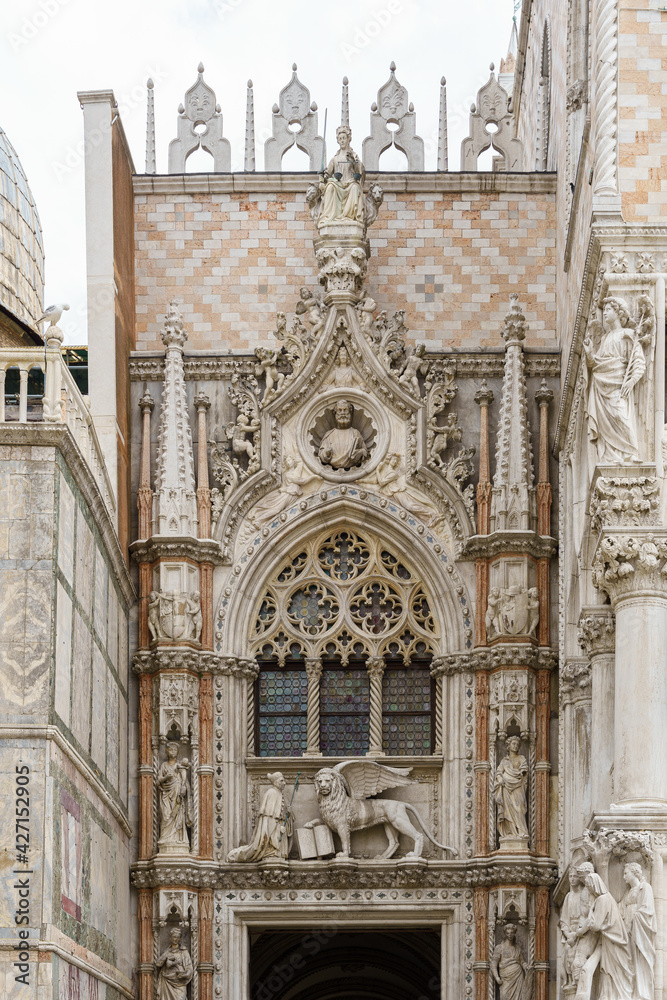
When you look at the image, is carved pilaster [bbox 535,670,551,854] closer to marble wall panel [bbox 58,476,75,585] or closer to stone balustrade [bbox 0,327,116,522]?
stone balustrade [bbox 0,327,116,522]

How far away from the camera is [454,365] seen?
25469mm

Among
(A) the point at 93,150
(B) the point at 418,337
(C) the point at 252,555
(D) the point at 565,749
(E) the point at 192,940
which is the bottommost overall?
(E) the point at 192,940

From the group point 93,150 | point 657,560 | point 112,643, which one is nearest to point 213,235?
point 93,150

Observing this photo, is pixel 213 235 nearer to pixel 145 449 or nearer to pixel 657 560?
pixel 145 449

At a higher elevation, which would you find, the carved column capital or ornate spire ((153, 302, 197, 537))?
ornate spire ((153, 302, 197, 537))

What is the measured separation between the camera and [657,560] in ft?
63.1

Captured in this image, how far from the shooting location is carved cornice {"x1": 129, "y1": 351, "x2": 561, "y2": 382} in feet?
83.5

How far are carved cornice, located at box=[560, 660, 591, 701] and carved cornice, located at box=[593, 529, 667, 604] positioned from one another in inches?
144

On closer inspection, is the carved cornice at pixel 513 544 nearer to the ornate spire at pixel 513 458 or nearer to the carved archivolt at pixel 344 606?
the ornate spire at pixel 513 458

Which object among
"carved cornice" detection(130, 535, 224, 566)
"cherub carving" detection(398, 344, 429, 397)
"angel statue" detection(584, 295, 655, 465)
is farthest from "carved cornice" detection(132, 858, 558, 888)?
"angel statue" detection(584, 295, 655, 465)

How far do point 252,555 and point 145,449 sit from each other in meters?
1.70

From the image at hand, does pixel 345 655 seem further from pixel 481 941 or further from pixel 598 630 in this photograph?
pixel 598 630

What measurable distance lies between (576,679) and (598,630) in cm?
231

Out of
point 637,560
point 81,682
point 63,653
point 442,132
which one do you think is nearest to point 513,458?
point 637,560
